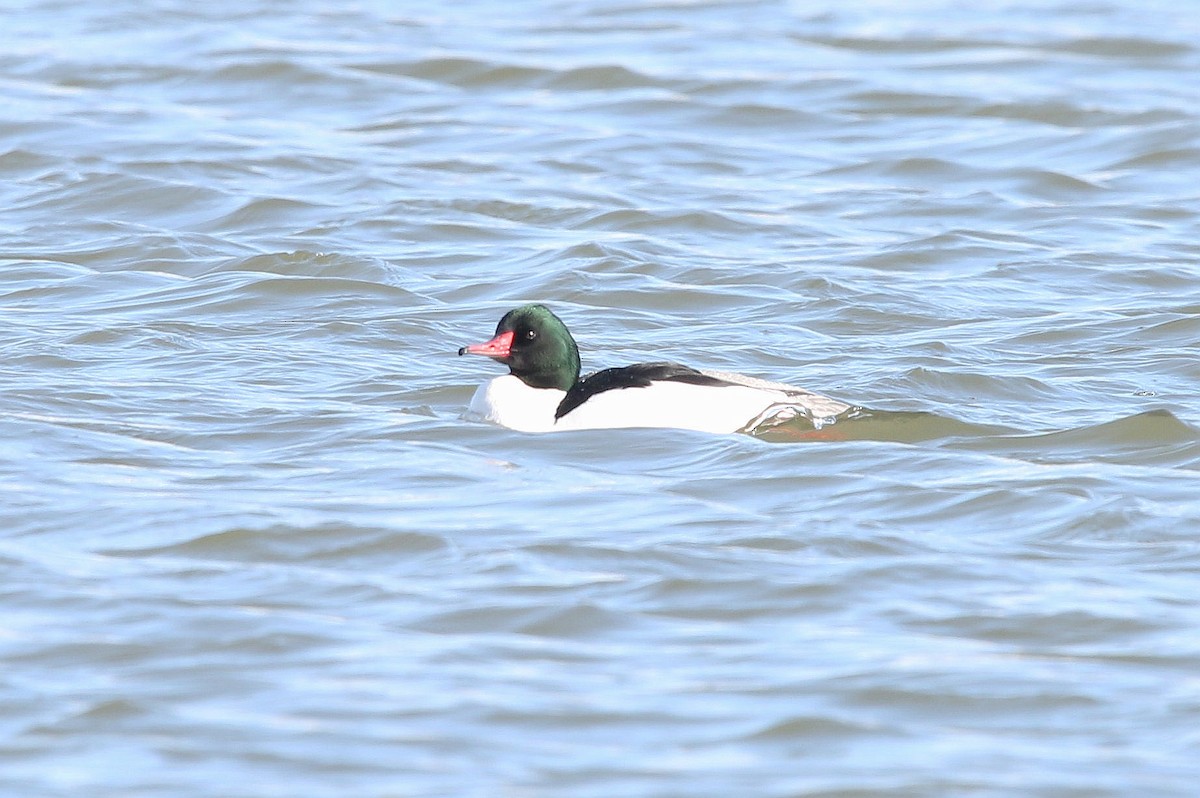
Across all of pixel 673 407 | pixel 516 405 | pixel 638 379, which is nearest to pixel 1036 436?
pixel 673 407

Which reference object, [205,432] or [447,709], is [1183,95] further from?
[447,709]

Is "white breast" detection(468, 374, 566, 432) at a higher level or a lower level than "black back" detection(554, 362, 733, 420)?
lower

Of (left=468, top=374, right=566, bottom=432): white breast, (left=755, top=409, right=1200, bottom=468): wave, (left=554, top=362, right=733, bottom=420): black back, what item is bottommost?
(left=755, top=409, right=1200, bottom=468): wave

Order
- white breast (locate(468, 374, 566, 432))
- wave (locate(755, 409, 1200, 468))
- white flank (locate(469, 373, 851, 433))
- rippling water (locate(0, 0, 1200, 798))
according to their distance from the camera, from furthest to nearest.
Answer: white breast (locate(468, 374, 566, 432)), white flank (locate(469, 373, 851, 433)), wave (locate(755, 409, 1200, 468)), rippling water (locate(0, 0, 1200, 798))

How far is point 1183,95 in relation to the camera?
62.5ft

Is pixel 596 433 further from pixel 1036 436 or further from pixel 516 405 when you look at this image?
pixel 1036 436

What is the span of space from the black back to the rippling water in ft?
0.71

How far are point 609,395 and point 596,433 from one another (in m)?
0.19

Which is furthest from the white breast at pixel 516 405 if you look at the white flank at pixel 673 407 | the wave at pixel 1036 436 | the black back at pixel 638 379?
the wave at pixel 1036 436

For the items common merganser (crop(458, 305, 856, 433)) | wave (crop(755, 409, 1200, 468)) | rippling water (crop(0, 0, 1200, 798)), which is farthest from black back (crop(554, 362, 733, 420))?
wave (crop(755, 409, 1200, 468))

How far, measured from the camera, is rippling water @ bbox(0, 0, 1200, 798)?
612cm

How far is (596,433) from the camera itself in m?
9.73

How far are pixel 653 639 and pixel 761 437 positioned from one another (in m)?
3.06

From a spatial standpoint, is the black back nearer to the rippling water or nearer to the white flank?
the white flank
